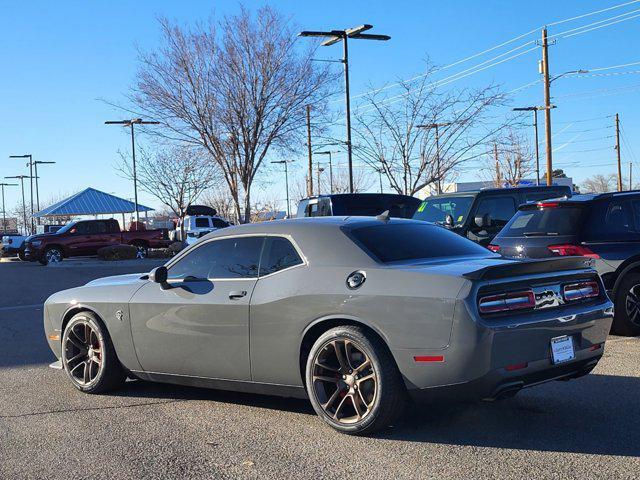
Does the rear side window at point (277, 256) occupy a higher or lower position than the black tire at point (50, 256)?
higher

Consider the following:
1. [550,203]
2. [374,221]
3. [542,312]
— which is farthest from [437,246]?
[550,203]

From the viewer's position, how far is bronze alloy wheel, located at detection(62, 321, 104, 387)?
6629mm

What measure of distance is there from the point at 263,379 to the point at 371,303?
45.7 inches

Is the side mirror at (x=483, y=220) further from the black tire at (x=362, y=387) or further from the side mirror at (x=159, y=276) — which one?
the black tire at (x=362, y=387)

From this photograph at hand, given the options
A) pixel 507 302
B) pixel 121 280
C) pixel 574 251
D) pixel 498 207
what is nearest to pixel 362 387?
pixel 507 302

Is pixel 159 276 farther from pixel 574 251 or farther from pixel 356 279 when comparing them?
pixel 574 251

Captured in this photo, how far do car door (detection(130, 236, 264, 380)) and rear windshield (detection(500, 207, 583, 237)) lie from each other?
4.57m

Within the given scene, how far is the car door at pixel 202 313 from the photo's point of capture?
5.61m

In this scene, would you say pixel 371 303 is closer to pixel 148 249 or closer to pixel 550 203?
pixel 550 203

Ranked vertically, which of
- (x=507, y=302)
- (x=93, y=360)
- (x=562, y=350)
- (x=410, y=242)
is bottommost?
(x=93, y=360)

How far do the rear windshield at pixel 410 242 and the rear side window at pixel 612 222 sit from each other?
3422mm

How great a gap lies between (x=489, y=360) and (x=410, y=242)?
1.38 m

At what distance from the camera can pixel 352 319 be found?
16.3 feet

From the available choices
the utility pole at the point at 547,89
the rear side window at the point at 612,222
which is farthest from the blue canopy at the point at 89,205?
the rear side window at the point at 612,222
